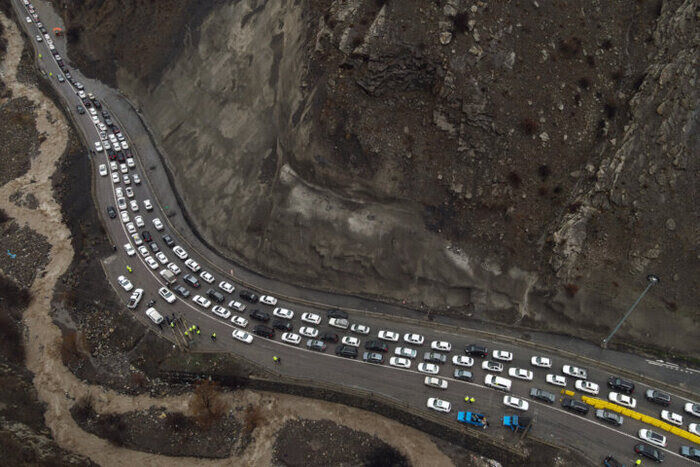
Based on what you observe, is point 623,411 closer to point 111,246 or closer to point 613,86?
point 613,86

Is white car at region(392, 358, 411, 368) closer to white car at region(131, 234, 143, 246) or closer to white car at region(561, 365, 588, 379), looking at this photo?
white car at region(561, 365, 588, 379)

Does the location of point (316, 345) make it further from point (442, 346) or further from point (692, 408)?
point (692, 408)

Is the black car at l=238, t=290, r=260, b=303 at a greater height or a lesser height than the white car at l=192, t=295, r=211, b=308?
greater

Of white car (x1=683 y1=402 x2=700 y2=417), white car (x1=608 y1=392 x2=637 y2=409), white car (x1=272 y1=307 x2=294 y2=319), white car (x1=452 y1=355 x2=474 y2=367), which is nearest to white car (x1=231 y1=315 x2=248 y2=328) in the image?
white car (x1=272 y1=307 x2=294 y2=319)

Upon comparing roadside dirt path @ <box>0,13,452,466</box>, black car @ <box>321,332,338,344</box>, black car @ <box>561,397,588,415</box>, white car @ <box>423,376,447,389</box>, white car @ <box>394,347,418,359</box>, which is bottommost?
roadside dirt path @ <box>0,13,452,466</box>

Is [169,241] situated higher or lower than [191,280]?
higher

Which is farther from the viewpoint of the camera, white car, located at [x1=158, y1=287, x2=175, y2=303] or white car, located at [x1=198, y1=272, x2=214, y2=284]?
white car, located at [x1=198, y1=272, x2=214, y2=284]

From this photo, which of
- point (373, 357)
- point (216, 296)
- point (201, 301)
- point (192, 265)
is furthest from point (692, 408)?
point (192, 265)
